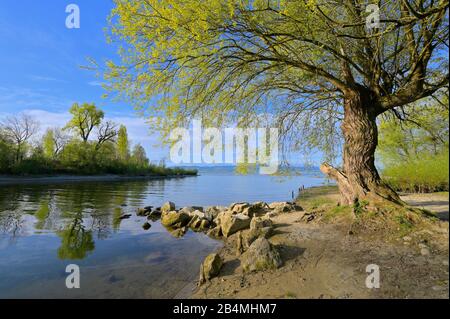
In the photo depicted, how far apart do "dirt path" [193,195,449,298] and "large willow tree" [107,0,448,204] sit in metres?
2.25

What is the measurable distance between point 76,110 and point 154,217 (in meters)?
52.1

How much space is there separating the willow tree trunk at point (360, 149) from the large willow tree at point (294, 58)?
0.03 metres

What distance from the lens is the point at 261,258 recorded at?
17.8 feet

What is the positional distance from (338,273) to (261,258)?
1504 mm

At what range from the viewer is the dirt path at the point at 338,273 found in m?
3.93

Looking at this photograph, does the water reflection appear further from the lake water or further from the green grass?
the green grass

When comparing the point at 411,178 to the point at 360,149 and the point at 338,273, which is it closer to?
the point at 360,149

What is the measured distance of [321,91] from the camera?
844 cm

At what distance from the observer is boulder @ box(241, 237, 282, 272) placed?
532cm

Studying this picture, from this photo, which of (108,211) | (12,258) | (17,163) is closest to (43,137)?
(17,163)

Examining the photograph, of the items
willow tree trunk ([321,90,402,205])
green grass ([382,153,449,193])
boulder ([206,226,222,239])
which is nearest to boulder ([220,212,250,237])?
boulder ([206,226,222,239])

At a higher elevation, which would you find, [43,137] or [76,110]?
[76,110]

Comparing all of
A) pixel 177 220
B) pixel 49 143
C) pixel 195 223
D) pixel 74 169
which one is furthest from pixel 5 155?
pixel 195 223

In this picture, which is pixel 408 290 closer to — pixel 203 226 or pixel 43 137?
pixel 203 226
